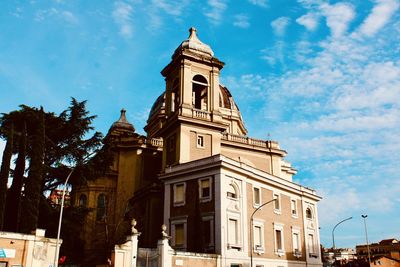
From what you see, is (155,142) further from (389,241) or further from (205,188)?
(389,241)

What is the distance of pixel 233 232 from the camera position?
32.5 meters

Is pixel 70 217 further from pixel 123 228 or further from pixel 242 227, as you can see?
pixel 242 227

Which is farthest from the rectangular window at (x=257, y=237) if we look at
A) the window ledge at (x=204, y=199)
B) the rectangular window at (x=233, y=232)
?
the window ledge at (x=204, y=199)

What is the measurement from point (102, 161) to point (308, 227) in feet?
66.3

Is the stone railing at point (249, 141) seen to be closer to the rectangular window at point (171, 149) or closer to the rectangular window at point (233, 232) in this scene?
the rectangular window at point (171, 149)

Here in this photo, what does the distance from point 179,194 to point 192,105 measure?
31.0 ft

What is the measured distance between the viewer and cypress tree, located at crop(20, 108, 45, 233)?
25778 mm

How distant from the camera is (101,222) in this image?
4312 centimetres

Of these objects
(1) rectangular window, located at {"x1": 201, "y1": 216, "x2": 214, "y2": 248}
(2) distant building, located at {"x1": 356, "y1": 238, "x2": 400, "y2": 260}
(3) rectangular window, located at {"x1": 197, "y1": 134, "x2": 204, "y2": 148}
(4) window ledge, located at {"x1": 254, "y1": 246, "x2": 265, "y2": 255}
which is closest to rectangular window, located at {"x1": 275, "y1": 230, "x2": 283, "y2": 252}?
(4) window ledge, located at {"x1": 254, "y1": 246, "x2": 265, "y2": 255}

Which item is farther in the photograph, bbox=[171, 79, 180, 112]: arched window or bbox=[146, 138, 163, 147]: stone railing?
bbox=[146, 138, 163, 147]: stone railing

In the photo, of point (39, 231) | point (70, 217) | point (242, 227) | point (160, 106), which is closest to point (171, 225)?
point (242, 227)

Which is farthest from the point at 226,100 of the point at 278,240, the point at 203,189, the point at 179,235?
the point at 179,235

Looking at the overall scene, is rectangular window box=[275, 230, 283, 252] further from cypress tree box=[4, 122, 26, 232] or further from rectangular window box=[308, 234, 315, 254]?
cypress tree box=[4, 122, 26, 232]

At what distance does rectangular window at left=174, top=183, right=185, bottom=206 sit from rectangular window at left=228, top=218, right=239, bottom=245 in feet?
13.5
